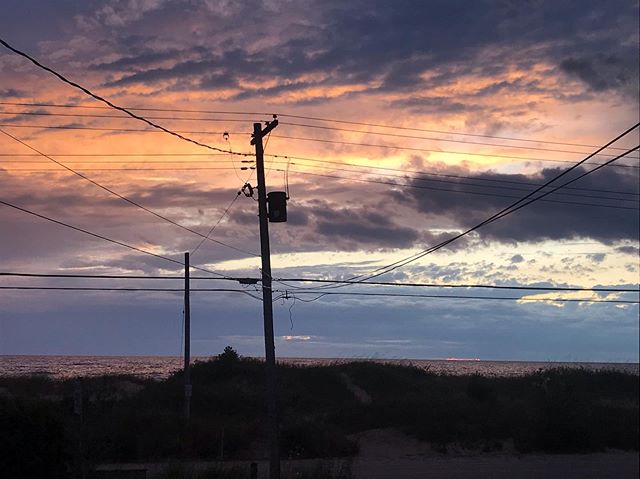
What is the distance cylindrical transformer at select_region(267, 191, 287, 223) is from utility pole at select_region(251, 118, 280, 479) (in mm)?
358

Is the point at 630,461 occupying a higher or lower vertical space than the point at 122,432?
lower

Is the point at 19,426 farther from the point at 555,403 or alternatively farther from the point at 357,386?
the point at 357,386

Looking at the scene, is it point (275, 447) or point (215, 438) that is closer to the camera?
point (275, 447)

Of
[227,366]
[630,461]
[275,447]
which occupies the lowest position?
[630,461]

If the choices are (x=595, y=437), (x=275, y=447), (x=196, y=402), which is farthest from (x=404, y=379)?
(x=275, y=447)

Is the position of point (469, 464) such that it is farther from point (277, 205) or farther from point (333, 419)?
point (277, 205)

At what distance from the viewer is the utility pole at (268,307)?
23.5 metres

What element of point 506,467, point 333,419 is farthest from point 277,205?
point 333,419

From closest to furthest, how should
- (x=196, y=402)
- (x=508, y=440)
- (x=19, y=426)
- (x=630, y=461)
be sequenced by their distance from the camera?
(x=19, y=426) < (x=630, y=461) < (x=508, y=440) < (x=196, y=402)

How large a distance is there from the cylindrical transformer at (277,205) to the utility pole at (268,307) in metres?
0.36

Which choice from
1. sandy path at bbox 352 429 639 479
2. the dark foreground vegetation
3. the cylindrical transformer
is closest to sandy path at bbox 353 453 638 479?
sandy path at bbox 352 429 639 479

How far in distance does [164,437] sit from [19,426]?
20477 mm

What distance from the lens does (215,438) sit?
36.4m

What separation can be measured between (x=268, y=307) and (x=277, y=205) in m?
3.38
